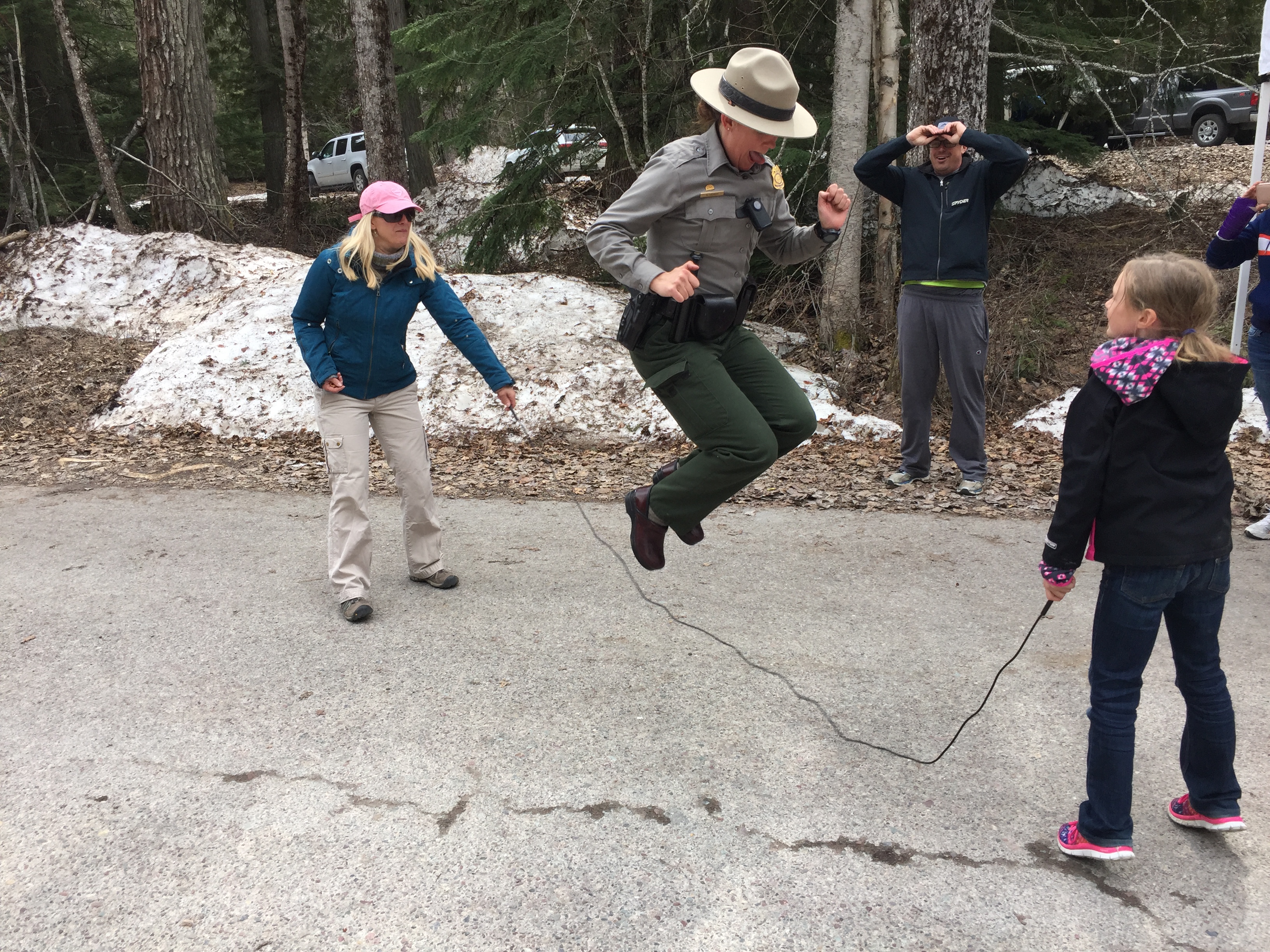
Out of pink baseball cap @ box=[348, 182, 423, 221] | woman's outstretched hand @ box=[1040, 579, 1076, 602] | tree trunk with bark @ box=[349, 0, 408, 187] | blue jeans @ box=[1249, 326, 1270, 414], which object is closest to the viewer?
woman's outstretched hand @ box=[1040, 579, 1076, 602]

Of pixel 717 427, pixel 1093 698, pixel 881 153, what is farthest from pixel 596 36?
pixel 1093 698

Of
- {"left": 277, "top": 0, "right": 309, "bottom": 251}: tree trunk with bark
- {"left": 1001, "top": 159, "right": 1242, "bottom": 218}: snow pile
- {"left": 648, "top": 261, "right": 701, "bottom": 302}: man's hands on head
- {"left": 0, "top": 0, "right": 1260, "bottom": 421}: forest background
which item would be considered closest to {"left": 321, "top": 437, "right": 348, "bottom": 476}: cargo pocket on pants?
{"left": 648, "top": 261, "right": 701, "bottom": 302}: man's hands on head

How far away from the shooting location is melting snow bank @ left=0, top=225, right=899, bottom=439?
8.86 metres

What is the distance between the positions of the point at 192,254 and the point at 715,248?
32.8 ft

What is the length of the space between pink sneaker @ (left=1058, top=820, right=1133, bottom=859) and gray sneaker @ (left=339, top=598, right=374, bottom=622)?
10.7ft

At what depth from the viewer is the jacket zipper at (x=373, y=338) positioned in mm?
4949

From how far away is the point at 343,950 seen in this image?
8.63 ft

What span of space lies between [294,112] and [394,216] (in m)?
12.6

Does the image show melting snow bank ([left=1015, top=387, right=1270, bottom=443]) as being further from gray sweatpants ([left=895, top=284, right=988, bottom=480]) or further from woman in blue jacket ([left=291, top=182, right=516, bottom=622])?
woman in blue jacket ([left=291, top=182, right=516, bottom=622])

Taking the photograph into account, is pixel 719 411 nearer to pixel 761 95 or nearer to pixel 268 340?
pixel 761 95

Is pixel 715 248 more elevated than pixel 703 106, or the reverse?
pixel 703 106

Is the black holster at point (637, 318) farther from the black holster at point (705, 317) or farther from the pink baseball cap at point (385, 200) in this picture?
the pink baseball cap at point (385, 200)

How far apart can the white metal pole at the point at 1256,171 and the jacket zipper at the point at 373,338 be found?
505 cm

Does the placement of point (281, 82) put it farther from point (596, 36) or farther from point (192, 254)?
point (596, 36)
